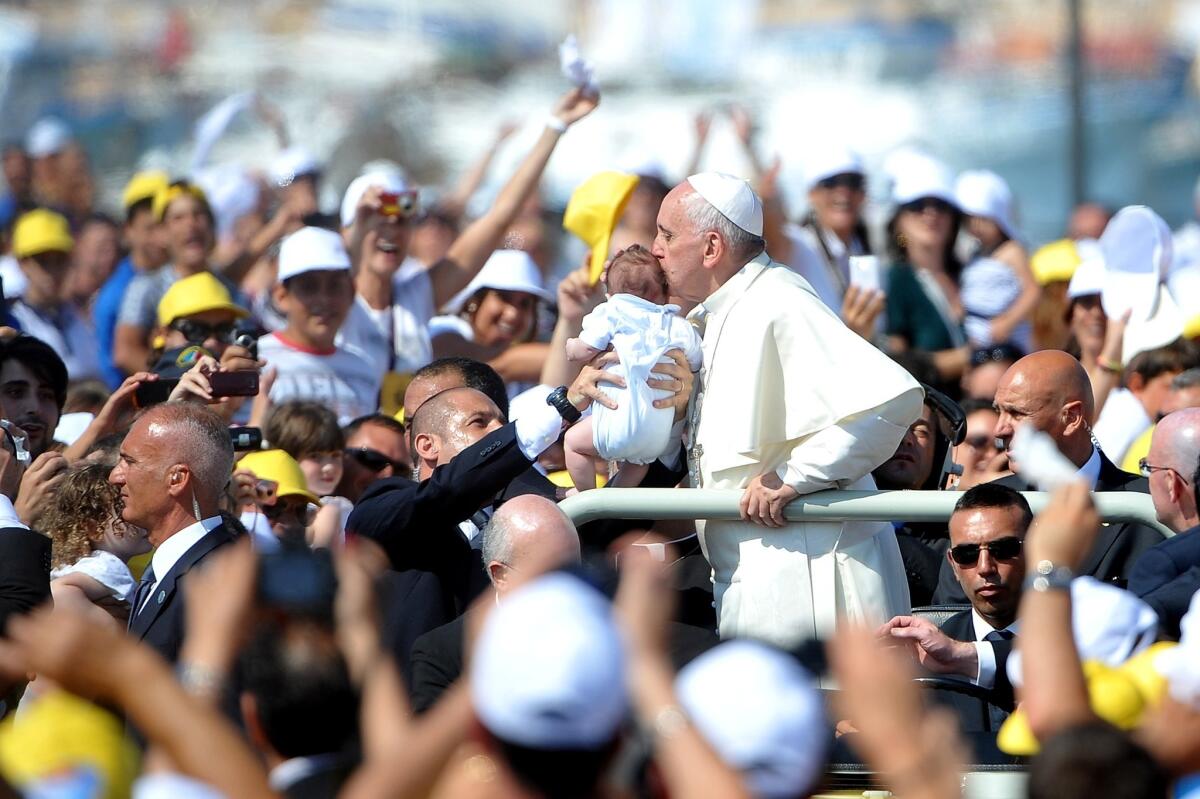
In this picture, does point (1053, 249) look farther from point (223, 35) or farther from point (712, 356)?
point (223, 35)

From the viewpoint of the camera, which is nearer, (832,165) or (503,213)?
(503,213)

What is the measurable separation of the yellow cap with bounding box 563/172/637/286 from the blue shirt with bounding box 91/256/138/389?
3.05 meters

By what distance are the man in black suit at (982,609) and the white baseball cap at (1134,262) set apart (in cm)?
311

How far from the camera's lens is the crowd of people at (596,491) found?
10.8 ft

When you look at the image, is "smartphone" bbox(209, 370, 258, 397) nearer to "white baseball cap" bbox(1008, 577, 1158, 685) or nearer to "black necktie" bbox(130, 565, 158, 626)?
"black necktie" bbox(130, 565, 158, 626)

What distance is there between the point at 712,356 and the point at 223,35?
19164 millimetres

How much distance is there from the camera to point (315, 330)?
8094 millimetres

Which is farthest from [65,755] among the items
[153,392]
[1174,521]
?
[153,392]

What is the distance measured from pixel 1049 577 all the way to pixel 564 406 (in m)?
2.32

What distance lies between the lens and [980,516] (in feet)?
17.8

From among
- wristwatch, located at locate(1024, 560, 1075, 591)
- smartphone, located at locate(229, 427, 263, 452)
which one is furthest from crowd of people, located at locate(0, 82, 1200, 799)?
smartphone, located at locate(229, 427, 263, 452)

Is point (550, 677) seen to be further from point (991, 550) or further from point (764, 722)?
point (991, 550)

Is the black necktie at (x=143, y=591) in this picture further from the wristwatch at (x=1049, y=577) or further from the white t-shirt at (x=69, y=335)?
the white t-shirt at (x=69, y=335)

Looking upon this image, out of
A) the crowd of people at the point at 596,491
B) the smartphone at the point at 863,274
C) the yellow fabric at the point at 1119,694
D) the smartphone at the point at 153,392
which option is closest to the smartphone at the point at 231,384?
the crowd of people at the point at 596,491
